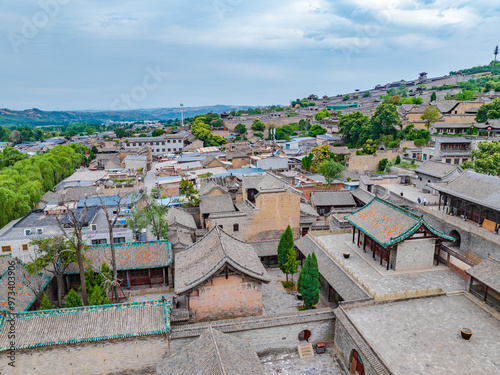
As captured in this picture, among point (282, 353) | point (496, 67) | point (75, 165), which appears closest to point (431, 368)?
point (282, 353)

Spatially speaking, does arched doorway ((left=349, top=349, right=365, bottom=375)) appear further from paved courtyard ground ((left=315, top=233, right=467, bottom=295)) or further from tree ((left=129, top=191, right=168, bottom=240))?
tree ((left=129, top=191, right=168, bottom=240))

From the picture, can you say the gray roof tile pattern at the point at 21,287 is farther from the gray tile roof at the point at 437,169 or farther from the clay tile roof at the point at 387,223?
the gray tile roof at the point at 437,169

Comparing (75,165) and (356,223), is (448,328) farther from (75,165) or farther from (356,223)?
(75,165)

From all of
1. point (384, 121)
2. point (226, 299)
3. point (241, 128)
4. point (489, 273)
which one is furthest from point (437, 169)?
point (241, 128)

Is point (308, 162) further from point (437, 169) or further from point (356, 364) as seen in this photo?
point (356, 364)

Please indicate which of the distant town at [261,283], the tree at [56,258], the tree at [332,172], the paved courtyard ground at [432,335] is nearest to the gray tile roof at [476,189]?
the distant town at [261,283]

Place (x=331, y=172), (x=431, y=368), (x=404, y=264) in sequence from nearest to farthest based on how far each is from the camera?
(x=431, y=368), (x=404, y=264), (x=331, y=172)

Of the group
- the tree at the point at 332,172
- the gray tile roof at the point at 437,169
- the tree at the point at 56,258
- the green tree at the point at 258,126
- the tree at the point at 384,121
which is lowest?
the tree at the point at 56,258
